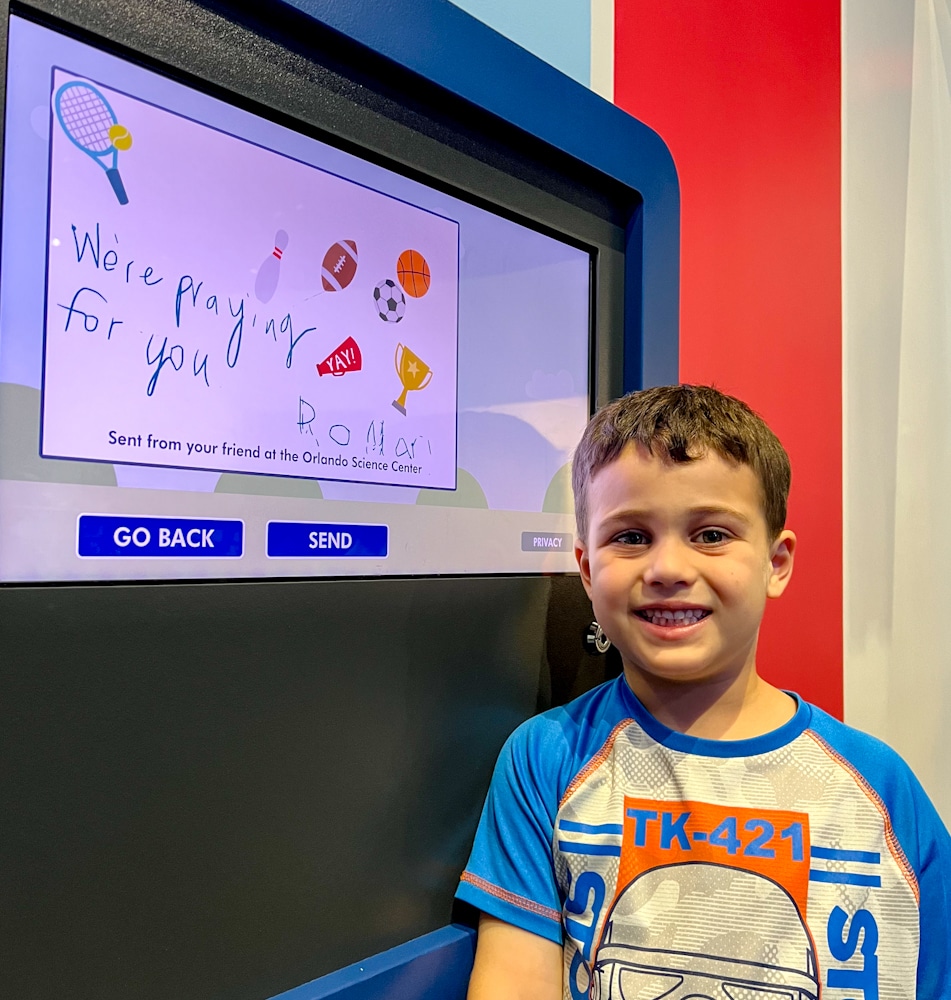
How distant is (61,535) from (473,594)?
334mm

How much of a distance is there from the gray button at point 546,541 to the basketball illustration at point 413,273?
23cm

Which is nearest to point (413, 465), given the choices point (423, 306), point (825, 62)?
point (423, 306)

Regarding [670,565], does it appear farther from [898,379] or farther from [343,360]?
[898,379]

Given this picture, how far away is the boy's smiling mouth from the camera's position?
2.36 feet

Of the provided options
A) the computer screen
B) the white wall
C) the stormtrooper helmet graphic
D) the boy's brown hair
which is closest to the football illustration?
the computer screen

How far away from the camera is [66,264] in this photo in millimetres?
500

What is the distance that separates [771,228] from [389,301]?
799 mm

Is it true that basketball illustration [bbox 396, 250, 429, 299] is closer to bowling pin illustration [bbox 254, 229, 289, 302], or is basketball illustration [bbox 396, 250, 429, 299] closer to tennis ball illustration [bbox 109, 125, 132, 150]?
bowling pin illustration [bbox 254, 229, 289, 302]

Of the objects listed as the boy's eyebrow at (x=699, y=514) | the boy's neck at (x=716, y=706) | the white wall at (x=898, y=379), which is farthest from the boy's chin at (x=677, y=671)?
the white wall at (x=898, y=379)

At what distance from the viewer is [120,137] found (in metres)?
0.52

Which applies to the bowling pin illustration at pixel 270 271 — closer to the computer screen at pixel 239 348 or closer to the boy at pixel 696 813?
the computer screen at pixel 239 348

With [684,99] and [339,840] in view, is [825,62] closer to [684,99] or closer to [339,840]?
[684,99]

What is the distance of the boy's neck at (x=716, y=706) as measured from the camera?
751mm

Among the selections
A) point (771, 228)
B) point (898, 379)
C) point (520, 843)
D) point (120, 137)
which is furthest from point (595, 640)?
point (898, 379)
